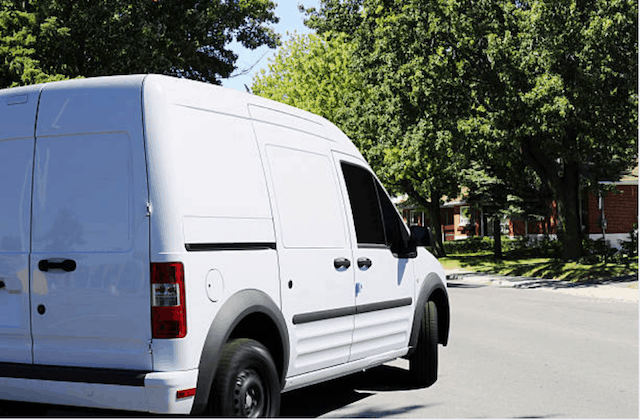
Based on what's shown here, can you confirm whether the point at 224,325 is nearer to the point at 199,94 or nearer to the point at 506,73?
the point at 199,94

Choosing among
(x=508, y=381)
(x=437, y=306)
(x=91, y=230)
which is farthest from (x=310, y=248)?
(x=508, y=381)

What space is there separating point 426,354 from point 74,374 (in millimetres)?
3884

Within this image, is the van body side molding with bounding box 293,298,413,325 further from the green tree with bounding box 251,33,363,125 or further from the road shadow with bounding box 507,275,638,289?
the green tree with bounding box 251,33,363,125

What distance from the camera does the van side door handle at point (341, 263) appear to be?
6.13 metres

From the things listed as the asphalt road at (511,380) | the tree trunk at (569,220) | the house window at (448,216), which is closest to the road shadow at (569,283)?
the tree trunk at (569,220)

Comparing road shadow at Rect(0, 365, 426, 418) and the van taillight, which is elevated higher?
the van taillight

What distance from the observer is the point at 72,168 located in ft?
16.2

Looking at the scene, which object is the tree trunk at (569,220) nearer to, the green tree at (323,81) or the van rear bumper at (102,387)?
the green tree at (323,81)

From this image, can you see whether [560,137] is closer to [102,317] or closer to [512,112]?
[512,112]

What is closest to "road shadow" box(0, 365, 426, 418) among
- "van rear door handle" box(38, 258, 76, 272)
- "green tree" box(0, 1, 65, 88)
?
"van rear door handle" box(38, 258, 76, 272)

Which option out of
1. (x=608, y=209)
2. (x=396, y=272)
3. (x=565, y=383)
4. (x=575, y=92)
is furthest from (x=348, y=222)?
(x=608, y=209)

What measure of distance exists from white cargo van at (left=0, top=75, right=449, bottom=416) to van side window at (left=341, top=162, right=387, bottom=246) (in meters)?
0.97

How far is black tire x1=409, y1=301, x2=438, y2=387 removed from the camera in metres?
7.61

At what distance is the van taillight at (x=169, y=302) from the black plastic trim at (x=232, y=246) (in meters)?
0.18
